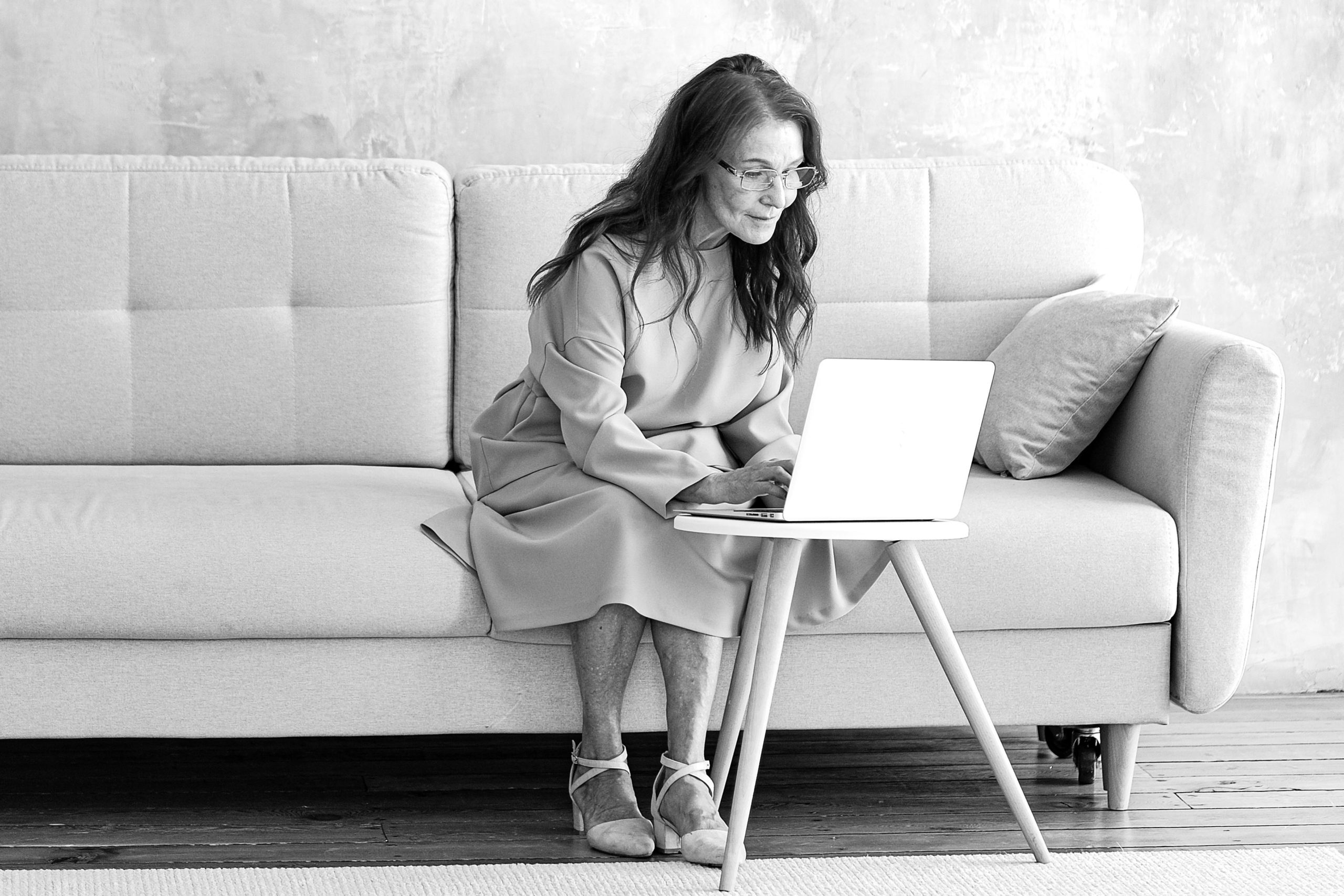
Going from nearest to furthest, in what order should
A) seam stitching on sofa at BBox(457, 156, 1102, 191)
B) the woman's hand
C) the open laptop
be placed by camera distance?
the open laptop, the woman's hand, seam stitching on sofa at BBox(457, 156, 1102, 191)

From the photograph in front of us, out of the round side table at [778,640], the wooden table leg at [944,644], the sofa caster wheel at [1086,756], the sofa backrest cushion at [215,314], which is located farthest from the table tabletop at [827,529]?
the sofa backrest cushion at [215,314]

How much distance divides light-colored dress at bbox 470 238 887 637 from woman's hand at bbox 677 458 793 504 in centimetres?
2

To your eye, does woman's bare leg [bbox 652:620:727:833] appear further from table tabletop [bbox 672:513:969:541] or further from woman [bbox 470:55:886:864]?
table tabletop [bbox 672:513:969:541]

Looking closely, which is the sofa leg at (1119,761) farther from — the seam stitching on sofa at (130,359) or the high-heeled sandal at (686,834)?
the seam stitching on sofa at (130,359)

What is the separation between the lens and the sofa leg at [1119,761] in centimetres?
199

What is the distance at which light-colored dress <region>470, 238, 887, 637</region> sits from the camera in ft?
5.85

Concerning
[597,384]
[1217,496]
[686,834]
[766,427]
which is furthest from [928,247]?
[686,834]

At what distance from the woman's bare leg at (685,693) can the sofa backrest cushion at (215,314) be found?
743 millimetres

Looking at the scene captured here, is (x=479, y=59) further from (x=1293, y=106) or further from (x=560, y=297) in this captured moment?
(x=1293, y=106)

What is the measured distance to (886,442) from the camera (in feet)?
5.19

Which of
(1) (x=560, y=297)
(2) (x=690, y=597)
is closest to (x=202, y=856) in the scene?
(2) (x=690, y=597)

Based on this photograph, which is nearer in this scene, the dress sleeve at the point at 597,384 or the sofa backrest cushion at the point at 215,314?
the dress sleeve at the point at 597,384

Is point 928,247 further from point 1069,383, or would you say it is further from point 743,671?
point 743,671

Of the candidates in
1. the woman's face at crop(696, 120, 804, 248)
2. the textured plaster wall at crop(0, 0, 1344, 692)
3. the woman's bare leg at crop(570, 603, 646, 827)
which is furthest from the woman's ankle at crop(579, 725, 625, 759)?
the textured plaster wall at crop(0, 0, 1344, 692)
